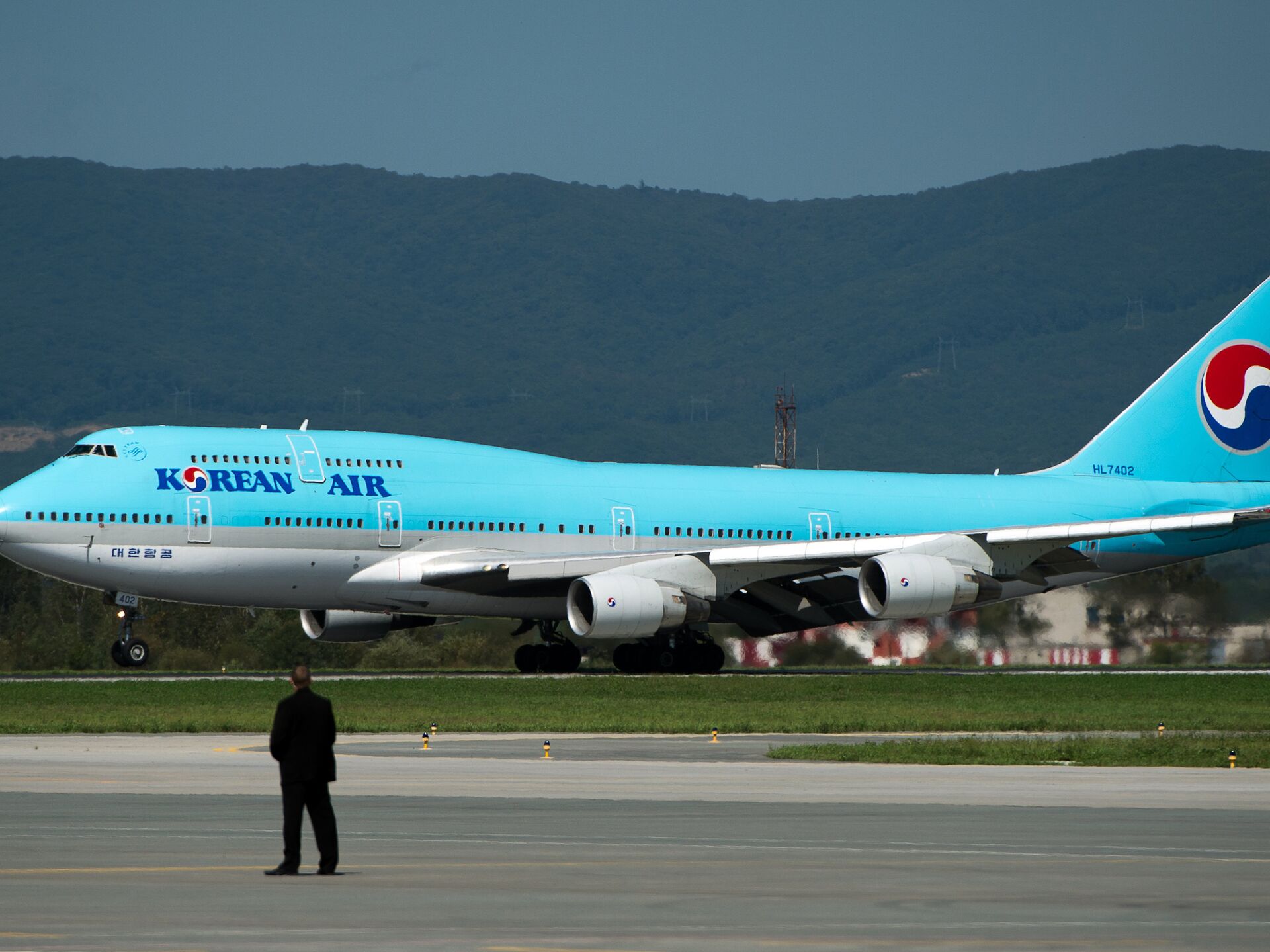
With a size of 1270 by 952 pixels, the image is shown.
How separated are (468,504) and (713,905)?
1270 inches

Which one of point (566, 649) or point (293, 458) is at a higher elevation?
point (293, 458)

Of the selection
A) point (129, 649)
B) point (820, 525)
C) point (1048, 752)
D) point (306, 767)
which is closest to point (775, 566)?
point (820, 525)

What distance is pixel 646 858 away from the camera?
14.1 metres

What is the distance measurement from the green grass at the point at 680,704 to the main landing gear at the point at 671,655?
270 cm

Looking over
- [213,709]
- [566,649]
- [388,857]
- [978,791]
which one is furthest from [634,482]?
[388,857]

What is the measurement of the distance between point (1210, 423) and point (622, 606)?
17.8 meters

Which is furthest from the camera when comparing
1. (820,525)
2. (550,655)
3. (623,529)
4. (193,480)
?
(820,525)

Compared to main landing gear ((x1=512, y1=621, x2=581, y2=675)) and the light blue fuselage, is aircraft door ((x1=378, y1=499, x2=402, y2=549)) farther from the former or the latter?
main landing gear ((x1=512, y1=621, x2=581, y2=675))

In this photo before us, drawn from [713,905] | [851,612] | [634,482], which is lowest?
[713,905]

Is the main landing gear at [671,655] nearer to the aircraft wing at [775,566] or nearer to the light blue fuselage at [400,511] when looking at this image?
the aircraft wing at [775,566]

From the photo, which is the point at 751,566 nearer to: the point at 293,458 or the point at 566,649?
the point at 566,649

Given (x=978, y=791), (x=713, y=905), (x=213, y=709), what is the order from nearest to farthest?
1. (x=713, y=905)
2. (x=978, y=791)
3. (x=213, y=709)

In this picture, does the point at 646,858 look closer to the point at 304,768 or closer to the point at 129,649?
the point at 304,768

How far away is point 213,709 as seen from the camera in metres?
32.5
